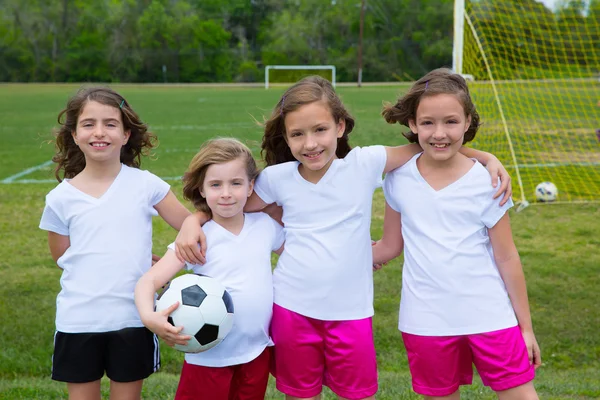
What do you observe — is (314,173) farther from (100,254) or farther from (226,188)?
(100,254)

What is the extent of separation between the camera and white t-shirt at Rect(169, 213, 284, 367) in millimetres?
2559

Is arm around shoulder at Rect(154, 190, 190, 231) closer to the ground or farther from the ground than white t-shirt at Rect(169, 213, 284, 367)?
farther from the ground

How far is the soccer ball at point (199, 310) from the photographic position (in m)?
2.41

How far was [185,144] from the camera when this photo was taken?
43.7 ft

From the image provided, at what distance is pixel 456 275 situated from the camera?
8.29 feet

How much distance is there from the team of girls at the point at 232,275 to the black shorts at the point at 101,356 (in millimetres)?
189

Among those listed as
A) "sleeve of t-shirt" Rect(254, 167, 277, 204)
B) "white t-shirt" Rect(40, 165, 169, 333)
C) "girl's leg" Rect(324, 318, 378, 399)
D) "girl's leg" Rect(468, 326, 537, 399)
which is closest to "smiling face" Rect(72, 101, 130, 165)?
"white t-shirt" Rect(40, 165, 169, 333)

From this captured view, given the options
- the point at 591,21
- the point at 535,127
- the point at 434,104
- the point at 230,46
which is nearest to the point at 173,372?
the point at 434,104

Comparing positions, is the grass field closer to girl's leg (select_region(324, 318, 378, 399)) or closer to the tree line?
girl's leg (select_region(324, 318, 378, 399))

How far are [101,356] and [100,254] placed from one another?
385mm

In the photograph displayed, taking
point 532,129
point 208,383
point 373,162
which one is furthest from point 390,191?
point 532,129

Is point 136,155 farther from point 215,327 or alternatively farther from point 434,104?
point 434,104

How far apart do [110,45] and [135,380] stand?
2077 inches

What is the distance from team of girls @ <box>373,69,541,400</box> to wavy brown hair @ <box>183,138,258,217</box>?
1.97ft
